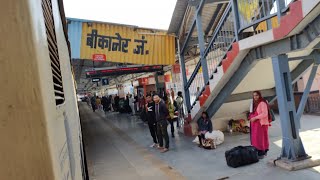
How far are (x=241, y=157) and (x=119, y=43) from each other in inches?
267

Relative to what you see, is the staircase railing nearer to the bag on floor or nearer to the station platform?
the bag on floor

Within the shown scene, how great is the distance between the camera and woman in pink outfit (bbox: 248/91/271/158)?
7270mm

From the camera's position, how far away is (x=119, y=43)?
1203 centimetres

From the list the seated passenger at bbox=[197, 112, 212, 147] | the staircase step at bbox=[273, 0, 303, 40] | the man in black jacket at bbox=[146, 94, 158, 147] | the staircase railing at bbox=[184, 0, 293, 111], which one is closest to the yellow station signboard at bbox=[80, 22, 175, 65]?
the staircase railing at bbox=[184, 0, 293, 111]

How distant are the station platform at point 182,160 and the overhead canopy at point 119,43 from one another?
2936mm

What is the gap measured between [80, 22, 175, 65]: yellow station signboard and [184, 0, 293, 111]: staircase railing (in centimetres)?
196

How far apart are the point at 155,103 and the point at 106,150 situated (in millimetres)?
2318

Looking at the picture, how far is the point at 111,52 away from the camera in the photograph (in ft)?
A: 39.4

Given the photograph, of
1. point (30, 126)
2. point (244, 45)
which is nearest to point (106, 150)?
point (244, 45)

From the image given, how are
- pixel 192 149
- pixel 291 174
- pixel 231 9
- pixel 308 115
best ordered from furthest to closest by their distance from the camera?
pixel 308 115, pixel 192 149, pixel 231 9, pixel 291 174

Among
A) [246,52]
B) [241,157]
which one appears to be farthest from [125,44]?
[241,157]

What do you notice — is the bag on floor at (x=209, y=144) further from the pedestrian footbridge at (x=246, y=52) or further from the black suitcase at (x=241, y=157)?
the black suitcase at (x=241, y=157)

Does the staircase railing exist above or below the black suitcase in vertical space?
above

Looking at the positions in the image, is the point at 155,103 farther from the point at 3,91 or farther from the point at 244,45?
the point at 3,91
